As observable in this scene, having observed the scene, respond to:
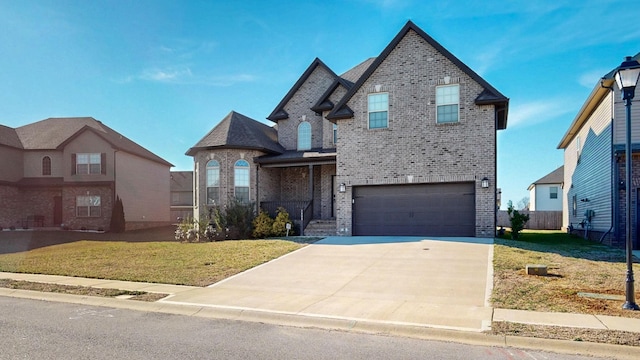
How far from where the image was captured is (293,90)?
2370 centimetres

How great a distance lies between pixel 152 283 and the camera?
398 inches

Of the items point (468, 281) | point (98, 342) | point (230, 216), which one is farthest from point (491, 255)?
point (230, 216)

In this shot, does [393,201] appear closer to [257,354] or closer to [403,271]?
[403,271]

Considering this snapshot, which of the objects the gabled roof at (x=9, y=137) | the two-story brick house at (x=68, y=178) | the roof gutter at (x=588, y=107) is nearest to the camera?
the roof gutter at (x=588, y=107)

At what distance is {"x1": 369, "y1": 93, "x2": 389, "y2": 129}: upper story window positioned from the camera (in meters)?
18.0

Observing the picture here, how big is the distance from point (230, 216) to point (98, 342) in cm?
1367

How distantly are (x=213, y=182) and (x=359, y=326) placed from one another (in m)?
16.4

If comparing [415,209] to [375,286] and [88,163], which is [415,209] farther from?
[88,163]

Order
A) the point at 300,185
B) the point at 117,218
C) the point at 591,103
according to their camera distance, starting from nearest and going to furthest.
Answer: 1. the point at 591,103
2. the point at 300,185
3. the point at 117,218

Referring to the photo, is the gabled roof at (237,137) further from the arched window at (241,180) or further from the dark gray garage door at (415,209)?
the dark gray garage door at (415,209)

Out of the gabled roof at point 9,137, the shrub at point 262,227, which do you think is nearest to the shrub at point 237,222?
the shrub at point 262,227

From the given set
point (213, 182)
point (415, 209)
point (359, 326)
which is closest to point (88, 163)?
point (213, 182)

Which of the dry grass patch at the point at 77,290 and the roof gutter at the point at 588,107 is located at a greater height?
the roof gutter at the point at 588,107

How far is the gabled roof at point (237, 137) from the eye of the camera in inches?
835
